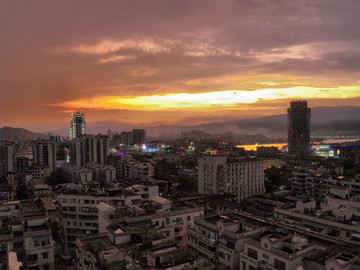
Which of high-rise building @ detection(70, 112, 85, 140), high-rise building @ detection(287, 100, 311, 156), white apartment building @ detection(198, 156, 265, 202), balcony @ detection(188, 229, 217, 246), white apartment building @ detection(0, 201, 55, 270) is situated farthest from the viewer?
high-rise building @ detection(70, 112, 85, 140)

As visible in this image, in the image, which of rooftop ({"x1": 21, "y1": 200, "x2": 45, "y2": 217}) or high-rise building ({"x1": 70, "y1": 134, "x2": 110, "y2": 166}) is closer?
rooftop ({"x1": 21, "y1": 200, "x2": 45, "y2": 217})

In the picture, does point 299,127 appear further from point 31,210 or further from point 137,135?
point 31,210

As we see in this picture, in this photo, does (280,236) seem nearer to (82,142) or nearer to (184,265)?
(184,265)

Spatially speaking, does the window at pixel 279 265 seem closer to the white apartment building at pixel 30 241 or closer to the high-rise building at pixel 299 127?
the white apartment building at pixel 30 241

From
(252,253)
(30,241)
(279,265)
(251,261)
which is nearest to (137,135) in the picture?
(30,241)

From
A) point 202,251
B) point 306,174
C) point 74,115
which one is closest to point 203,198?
point 306,174

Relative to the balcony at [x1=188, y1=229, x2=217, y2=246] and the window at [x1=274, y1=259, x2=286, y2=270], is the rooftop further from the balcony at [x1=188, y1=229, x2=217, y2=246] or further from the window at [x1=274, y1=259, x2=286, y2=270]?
the window at [x1=274, y1=259, x2=286, y2=270]

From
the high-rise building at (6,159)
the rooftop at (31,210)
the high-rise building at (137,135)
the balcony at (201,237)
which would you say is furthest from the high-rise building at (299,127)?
the rooftop at (31,210)

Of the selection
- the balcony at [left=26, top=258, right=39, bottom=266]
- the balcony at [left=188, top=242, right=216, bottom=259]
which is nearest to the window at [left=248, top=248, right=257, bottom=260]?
the balcony at [left=188, top=242, right=216, bottom=259]
